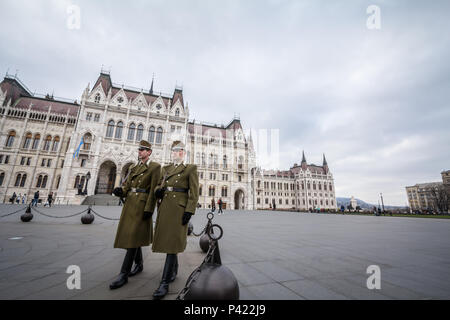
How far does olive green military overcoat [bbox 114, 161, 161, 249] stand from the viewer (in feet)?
8.73

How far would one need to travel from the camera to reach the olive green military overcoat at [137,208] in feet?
8.73

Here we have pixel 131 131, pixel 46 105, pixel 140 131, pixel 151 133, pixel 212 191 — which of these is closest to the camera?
pixel 131 131

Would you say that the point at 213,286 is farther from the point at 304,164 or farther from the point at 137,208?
the point at 304,164

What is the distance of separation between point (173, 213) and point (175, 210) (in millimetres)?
47

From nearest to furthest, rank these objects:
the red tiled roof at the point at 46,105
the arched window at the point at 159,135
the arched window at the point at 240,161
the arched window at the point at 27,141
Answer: the arched window at the point at 27,141 < the arched window at the point at 159,135 < the red tiled roof at the point at 46,105 < the arched window at the point at 240,161

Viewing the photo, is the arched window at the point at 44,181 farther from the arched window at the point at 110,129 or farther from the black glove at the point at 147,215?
the black glove at the point at 147,215

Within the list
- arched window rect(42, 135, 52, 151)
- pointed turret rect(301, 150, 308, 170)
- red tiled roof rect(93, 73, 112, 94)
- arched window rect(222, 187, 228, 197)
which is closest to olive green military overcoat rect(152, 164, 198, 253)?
arched window rect(222, 187, 228, 197)

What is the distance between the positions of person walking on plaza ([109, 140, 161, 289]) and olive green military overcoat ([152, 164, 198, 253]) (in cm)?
32

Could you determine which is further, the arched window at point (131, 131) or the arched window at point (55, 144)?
the arched window at point (55, 144)

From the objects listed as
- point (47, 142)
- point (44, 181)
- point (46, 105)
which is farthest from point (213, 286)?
point (46, 105)

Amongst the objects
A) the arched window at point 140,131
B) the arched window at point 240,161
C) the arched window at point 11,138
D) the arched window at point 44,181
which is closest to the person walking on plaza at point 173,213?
the arched window at point 140,131

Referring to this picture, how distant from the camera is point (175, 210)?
2.54 meters

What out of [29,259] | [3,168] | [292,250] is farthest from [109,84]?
[292,250]

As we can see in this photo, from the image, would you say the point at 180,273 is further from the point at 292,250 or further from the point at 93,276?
the point at 292,250
